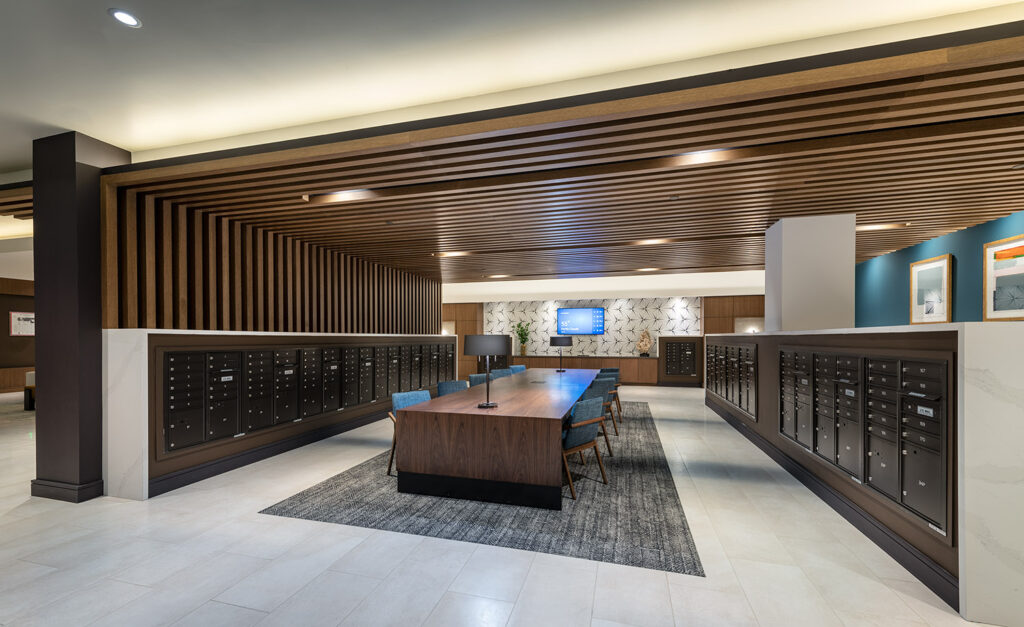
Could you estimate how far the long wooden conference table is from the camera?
137 inches

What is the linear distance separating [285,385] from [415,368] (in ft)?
11.5

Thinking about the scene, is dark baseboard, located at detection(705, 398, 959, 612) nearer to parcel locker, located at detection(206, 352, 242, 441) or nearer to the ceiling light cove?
the ceiling light cove

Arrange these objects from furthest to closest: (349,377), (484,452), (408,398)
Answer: (349,377)
(408,398)
(484,452)

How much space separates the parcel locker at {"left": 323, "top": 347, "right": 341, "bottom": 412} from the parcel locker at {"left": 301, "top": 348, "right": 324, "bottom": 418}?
9 cm

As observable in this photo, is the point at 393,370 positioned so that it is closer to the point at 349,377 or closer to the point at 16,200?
the point at 349,377

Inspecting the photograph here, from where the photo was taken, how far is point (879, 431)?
291cm

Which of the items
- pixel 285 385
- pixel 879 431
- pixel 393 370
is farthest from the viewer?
pixel 393 370

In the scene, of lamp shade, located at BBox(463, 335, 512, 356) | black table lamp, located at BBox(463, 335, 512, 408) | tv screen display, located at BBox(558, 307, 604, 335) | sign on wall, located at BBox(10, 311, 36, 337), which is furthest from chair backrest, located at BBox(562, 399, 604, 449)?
sign on wall, located at BBox(10, 311, 36, 337)

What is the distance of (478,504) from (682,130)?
312 cm

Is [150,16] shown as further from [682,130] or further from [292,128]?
[682,130]

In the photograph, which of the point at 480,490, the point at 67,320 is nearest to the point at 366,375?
the point at 67,320

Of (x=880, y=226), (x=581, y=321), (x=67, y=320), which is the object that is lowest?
(x=581, y=321)

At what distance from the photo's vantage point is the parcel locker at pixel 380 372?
24.3 ft

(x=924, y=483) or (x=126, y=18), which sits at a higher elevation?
(x=126, y=18)
